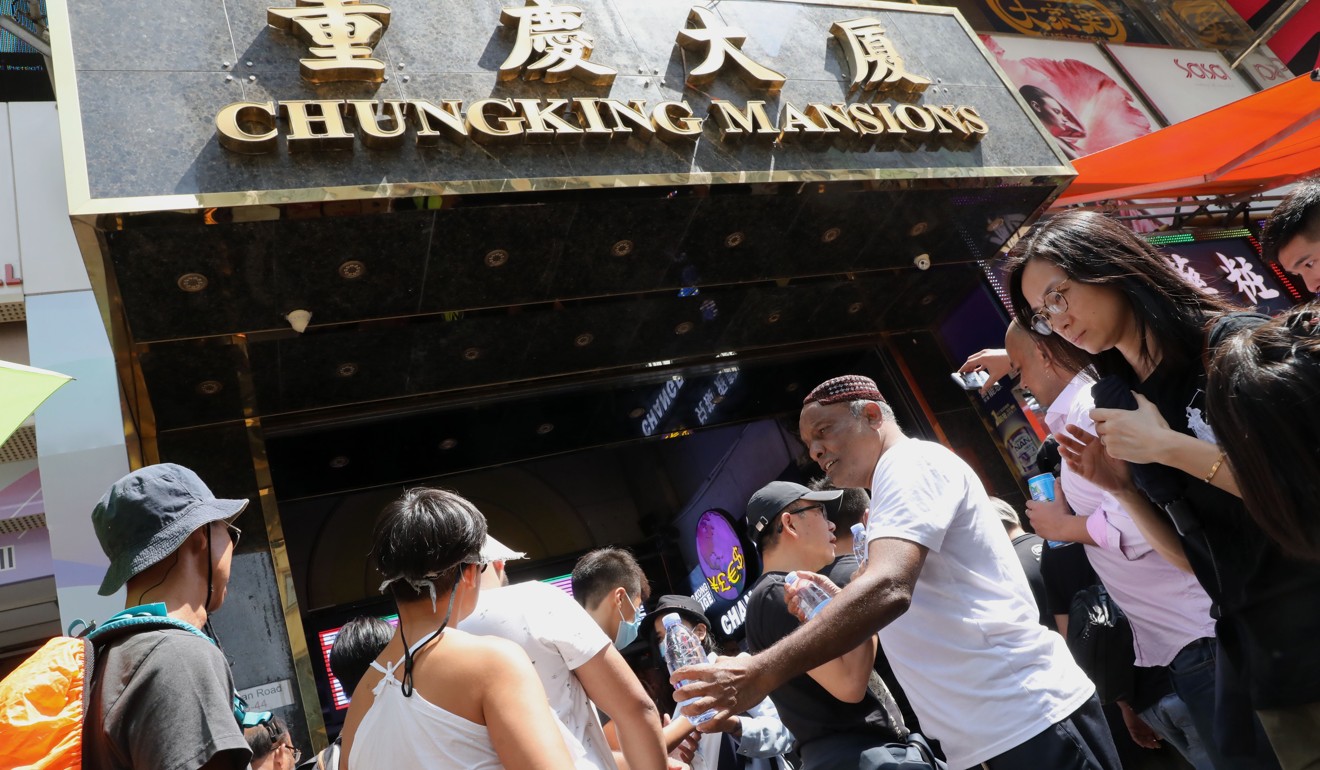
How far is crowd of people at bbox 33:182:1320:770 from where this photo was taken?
7.07ft

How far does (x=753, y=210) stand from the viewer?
207 inches

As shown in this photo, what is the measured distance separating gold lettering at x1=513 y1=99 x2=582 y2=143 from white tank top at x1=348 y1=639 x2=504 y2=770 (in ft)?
9.66

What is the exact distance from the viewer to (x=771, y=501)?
432 cm

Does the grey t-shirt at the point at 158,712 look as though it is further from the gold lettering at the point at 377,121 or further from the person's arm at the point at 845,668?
the gold lettering at the point at 377,121

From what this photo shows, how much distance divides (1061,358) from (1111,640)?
3.93 feet

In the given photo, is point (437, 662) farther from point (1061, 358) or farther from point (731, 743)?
point (731, 743)

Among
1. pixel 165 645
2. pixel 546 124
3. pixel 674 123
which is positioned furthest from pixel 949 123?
pixel 165 645

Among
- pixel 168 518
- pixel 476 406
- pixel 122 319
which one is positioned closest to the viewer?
pixel 168 518

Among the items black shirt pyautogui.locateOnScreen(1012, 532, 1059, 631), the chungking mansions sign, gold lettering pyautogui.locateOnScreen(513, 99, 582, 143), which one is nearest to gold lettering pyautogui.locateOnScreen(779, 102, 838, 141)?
the chungking mansions sign

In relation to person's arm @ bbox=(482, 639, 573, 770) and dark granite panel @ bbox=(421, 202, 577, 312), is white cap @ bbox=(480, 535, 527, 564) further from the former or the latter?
dark granite panel @ bbox=(421, 202, 577, 312)

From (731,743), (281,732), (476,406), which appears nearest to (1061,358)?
(731,743)

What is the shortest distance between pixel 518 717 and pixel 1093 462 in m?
1.74

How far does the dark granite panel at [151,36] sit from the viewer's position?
4312 mm

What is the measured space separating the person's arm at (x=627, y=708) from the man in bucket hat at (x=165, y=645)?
3.07ft
